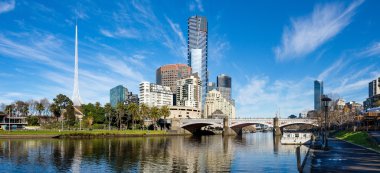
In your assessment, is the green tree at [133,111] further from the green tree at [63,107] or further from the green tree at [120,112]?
the green tree at [63,107]

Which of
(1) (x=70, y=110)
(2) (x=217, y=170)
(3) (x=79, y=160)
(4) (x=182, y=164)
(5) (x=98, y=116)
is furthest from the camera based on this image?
(5) (x=98, y=116)

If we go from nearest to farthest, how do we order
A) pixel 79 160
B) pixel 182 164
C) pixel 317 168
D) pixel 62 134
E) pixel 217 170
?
1. pixel 317 168
2. pixel 217 170
3. pixel 182 164
4. pixel 79 160
5. pixel 62 134

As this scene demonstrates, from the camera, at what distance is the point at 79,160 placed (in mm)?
58344

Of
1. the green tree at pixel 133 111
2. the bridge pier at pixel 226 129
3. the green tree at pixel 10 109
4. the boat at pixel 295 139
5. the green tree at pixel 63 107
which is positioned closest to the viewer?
the boat at pixel 295 139

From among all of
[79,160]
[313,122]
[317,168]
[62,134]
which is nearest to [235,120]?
[313,122]

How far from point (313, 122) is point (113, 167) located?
464 feet

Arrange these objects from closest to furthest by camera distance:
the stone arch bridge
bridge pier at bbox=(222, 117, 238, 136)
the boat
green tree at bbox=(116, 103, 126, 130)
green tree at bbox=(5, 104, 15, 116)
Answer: the boat, green tree at bbox=(116, 103, 126, 130), green tree at bbox=(5, 104, 15, 116), the stone arch bridge, bridge pier at bbox=(222, 117, 238, 136)

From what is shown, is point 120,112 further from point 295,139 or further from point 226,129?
point 295,139

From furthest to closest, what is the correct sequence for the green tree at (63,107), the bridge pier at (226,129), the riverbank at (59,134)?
the bridge pier at (226,129), the green tree at (63,107), the riverbank at (59,134)

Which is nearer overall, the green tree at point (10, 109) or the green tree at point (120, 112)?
the green tree at point (120, 112)

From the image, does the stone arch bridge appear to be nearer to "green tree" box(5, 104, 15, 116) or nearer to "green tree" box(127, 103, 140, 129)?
"green tree" box(127, 103, 140, 129)

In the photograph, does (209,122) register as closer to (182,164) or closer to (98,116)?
(98,116)

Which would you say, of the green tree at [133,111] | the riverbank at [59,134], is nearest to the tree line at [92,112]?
the green tree at [133,111]

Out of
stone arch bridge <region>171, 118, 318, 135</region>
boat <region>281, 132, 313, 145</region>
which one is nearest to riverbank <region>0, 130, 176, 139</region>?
stone arch bridge <region>171, 118, 318, 135</region>
